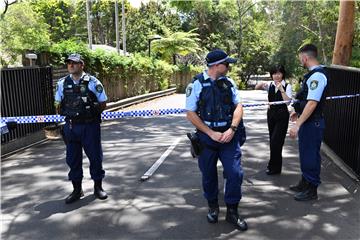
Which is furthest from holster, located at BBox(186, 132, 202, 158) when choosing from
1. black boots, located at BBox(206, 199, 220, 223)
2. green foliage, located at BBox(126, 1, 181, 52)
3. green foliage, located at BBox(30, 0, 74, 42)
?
green foliage, located at BBox(30, 0, 74, 42)

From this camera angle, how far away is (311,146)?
504 cm

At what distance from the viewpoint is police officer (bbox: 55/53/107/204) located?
506cm

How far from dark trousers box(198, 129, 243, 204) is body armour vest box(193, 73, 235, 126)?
22 cm

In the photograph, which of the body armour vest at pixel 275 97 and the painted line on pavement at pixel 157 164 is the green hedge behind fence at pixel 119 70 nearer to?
the painted line on pavement at pixel 157 164

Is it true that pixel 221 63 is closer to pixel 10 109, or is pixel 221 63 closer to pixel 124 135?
pixel 10 109

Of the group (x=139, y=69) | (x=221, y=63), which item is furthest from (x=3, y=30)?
(x=221, y=63)

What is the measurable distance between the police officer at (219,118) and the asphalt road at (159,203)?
52 centimetres

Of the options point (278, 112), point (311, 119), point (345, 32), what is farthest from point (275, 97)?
point (345, 32)

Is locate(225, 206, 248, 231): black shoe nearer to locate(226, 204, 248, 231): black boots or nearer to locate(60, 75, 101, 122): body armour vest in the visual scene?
locate(226, 204, 248, 231): black boots

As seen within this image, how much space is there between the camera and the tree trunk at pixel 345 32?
9592mm

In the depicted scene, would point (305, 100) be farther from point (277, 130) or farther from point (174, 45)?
point (174, 45)

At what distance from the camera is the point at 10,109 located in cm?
834

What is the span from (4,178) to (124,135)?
407 centimetres

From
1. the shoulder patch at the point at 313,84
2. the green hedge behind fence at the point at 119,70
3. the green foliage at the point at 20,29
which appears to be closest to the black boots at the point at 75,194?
the shoulder patch at the point at 313,84
